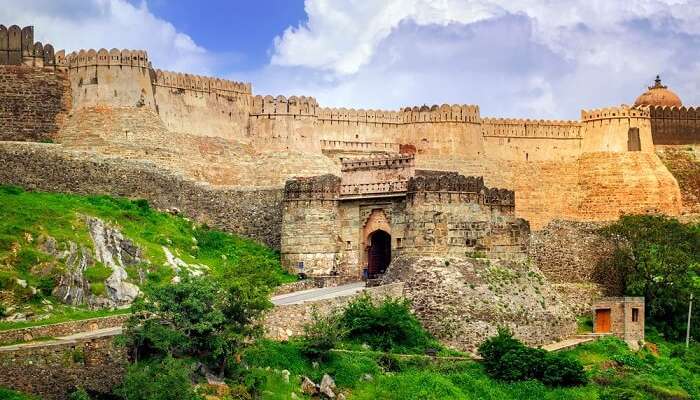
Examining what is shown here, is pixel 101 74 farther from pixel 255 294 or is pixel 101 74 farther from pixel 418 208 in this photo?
pixel 255 294

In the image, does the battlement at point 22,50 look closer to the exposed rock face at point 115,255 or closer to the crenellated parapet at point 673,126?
the exposed rock face at point 115,255

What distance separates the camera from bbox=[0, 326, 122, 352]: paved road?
30281 mm

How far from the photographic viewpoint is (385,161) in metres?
46.3

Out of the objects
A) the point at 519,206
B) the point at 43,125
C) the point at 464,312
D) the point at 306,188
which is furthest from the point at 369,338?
the point at 519,206

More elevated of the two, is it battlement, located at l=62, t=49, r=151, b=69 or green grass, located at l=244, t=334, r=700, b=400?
battlement, located at l=62, t=49, r=151, b=69

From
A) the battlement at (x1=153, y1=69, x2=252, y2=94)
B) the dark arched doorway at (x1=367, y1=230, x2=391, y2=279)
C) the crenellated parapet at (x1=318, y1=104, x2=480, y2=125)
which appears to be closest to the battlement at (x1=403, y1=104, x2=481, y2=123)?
the crenellated parapet at (x1=318, y1=104, x2=480, y2=125)

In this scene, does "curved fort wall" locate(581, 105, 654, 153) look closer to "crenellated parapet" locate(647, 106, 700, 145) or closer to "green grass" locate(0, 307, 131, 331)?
"crenellated parapet" locate(647, 106, 700, 145)

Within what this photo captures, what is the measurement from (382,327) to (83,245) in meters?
8.82

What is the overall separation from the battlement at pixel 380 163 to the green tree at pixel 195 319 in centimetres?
1329

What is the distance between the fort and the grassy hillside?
1.80 metres

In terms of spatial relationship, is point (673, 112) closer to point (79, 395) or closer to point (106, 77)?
point (106, 77)

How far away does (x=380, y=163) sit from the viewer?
46281 mm

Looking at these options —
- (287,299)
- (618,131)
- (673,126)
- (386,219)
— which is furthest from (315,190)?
(673,126)

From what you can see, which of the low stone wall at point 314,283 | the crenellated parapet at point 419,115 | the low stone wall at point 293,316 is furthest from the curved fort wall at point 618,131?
the low stone wall at point 293,316
